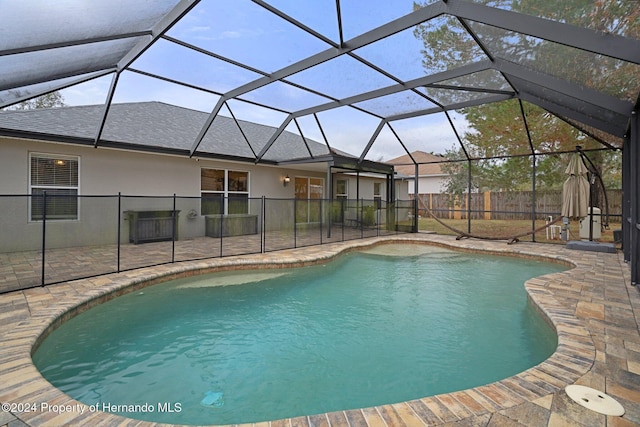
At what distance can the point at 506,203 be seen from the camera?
50.2ft

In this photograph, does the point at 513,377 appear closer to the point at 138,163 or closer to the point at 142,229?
the point at 142,229

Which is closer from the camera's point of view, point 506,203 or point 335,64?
point 335,64

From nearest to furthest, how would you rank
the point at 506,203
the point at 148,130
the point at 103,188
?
the point at 103,188
the point at 148,130
the point at 506,203

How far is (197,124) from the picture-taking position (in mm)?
10305

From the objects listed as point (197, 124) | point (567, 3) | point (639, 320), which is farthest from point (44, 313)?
point (197, 124)

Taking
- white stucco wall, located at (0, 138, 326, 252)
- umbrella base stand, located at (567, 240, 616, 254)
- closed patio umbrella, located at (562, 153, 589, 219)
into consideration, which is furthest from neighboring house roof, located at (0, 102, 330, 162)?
umbrella base stand, located at (567, 240, 616, 254)

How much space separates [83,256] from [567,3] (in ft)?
28.9

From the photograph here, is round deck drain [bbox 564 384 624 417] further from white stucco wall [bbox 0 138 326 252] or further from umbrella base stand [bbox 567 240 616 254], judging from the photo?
umbrella base stand [bbox 567 240 616 254]

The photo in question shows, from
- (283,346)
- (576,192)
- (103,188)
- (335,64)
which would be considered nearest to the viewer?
(283,346)

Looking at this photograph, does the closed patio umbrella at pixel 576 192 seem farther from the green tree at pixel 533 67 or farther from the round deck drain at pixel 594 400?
the round deck drain at pixel 594 400

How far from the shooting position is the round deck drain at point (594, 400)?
6.46ft

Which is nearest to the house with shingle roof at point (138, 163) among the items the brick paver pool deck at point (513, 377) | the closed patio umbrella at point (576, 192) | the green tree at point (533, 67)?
the brick paver pool deck at point (513, 377)

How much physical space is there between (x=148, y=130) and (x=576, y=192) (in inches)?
465

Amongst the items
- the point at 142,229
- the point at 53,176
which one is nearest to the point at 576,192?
the point at 142,229
